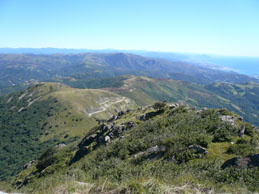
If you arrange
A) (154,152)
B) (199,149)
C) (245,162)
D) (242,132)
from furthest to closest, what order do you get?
(242,132) → (154,152) → (199,149) → (245,162)

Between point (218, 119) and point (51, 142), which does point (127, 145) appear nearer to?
point (218, 119)

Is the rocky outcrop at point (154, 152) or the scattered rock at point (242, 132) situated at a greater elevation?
the scattered rock at point (242, 132)

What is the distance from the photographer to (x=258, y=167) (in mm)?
12219

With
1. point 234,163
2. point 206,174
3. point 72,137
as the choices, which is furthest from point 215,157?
point 72,137

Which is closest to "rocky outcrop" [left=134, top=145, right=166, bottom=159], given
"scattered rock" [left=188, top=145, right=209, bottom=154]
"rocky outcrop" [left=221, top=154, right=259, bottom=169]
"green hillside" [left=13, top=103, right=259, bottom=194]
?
"green hillside" [left=13, top=103, right=259, bottom=194]

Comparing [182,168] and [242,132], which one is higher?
[242,132]

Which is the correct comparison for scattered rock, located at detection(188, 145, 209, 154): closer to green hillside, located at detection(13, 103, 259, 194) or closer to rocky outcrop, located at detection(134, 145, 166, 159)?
green hillside, located at detection(13, 103, 259, 194)

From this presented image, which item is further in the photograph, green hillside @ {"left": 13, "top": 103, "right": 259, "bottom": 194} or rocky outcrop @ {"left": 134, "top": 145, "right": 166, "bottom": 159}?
rocky outcrop @ {"left": 134, "top": 145, "right": 166, "bottom": 159}

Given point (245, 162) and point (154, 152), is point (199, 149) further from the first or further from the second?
point (154, 152)

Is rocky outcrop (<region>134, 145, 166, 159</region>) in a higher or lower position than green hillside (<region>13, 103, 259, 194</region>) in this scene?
lower

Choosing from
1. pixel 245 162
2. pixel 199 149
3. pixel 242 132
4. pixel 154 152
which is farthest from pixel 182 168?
pixel 242 132

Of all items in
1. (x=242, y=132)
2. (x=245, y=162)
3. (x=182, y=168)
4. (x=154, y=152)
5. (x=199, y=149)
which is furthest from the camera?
(x=242, y=132)

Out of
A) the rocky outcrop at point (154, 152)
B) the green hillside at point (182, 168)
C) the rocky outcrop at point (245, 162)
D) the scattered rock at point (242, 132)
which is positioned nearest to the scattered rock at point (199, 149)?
the green hillside at point (182, 168)

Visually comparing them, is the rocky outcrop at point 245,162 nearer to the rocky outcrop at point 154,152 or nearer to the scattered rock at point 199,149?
the scattered rock at point 199,149
